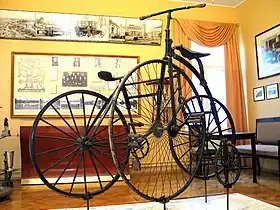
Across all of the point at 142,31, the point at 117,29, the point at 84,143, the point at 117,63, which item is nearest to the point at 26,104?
the point at 117,63

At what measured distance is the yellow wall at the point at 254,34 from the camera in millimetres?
4949

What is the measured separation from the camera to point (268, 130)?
15.5 feet

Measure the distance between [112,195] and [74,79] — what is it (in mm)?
2411

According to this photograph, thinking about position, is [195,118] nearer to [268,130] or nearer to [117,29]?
[268,130]

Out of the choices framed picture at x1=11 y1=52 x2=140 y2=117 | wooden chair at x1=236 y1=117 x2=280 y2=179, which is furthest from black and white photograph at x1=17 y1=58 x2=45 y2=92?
wooden chair at x1=236 y1=117 x2=280 y2=179

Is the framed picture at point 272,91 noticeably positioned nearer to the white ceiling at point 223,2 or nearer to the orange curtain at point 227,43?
the orange curtain at point 227,43

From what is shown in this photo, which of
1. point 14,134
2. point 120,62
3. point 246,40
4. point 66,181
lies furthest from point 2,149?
point 246,40

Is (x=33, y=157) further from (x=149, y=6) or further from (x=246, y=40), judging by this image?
(x=246, y=40)

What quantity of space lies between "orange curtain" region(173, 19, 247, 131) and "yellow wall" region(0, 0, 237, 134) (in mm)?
213

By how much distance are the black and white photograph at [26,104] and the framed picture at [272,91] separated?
3.72 meters

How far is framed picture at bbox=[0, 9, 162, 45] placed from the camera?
194 inches

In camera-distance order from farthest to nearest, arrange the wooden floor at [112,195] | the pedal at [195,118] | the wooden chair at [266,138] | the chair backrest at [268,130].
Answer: the chair backrest at [268,130]
the wooden chair at [266,138]
the wooden floor at [112,195]
the pedal at [195,118]

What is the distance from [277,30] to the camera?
15.8 feet

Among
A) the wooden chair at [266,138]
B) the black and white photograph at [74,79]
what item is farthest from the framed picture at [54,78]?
the wooden chair at [266,138]
